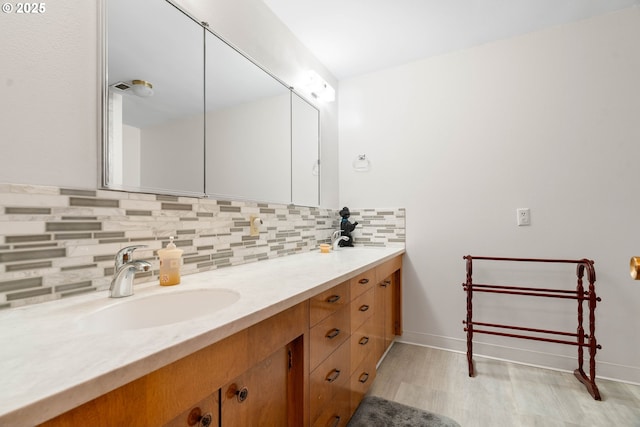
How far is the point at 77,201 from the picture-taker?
872 mm

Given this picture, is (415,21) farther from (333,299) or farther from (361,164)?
(333,299)

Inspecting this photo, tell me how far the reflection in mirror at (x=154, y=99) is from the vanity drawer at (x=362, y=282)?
0.84 metres

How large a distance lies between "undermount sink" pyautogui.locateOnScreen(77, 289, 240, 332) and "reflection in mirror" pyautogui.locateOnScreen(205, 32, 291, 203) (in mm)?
541

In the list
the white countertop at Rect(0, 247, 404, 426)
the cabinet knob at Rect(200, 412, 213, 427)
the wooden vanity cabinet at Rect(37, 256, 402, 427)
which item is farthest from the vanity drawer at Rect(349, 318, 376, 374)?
the cabinet knob at Rect(200, 412, 213, 427)

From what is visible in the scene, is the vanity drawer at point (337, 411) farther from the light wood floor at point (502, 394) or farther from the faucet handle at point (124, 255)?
the faucet handle at point (124, 255)

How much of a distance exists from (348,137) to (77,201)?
6.89 ft

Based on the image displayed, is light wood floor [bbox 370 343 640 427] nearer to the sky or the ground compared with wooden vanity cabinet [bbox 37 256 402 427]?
nearer to the ground

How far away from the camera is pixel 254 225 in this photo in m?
1.55

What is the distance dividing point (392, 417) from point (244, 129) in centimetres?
170

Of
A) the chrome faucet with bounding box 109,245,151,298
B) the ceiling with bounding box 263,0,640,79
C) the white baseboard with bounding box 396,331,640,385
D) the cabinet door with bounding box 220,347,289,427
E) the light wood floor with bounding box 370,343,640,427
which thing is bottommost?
the light wood floor with bounding box 370,343,640,427

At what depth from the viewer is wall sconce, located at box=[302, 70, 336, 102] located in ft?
6.93

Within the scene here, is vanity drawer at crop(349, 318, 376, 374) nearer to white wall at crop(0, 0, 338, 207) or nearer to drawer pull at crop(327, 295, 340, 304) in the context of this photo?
drawer pull at crop(327, 295, 340, 304)

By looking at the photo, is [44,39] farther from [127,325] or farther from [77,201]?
[127,325]

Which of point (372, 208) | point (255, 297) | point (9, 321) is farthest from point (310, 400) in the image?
point (372, 208)
